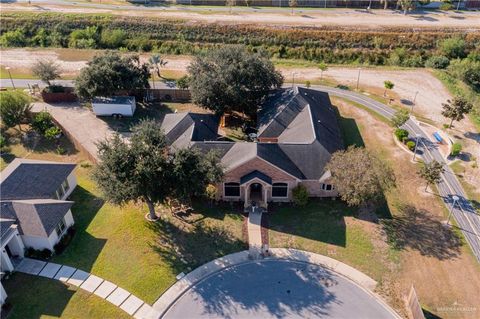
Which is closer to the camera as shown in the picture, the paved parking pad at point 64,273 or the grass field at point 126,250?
the grass field at point 126,250

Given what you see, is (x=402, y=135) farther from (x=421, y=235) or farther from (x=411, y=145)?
(x=421, y=235)

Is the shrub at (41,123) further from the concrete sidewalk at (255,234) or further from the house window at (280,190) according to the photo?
the house window at (280,190)

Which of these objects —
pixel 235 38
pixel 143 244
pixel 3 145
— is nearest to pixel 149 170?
pixel 143 244

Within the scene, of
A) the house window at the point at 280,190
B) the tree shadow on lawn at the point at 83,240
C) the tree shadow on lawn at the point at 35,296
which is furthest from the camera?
the house window at the point at 280,190

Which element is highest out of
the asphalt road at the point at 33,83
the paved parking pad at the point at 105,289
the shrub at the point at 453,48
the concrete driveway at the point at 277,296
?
the shrub at the point at 453,48

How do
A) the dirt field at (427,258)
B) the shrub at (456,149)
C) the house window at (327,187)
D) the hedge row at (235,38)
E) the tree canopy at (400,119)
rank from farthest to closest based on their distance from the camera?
the hedge row at (235,38) → the tree canopy at (400,119) → the shrub at (456,149) → the house window at (327,187) → the dirt field at (427,258)

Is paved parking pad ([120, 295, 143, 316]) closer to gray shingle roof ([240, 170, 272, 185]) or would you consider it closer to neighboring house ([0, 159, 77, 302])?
neighboring house ([0, 159, 77, 302])

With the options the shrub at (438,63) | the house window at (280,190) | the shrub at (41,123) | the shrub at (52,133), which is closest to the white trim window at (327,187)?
the house window at (280,190)
